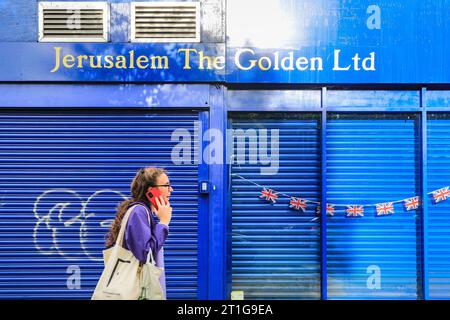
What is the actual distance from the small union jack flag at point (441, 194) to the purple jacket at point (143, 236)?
11.1 feet

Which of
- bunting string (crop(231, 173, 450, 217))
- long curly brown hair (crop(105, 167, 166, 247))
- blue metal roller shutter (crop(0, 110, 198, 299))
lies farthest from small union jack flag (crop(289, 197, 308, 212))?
long curly brown hair (crop(105, 167, 166, 247))

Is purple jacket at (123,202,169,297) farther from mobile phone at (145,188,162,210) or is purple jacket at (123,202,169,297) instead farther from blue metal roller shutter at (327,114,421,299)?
blue metal roller shutter at (327,114,421,299)

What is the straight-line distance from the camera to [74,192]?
6.04m

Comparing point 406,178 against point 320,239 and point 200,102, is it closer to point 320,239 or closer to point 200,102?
point 320,239

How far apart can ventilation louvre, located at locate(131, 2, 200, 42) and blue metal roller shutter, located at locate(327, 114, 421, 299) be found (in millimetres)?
2117

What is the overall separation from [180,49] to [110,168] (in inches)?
67.1

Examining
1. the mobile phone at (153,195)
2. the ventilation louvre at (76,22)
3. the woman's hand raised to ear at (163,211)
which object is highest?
the ventilation louvre at (76,22)

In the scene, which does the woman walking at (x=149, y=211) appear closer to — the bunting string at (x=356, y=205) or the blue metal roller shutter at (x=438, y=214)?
the bunting string at (x=356, y=205)

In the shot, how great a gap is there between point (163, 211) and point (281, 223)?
1.48 m

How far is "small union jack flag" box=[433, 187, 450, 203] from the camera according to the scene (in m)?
6.09

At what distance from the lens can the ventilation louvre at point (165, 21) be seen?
19.6 ft

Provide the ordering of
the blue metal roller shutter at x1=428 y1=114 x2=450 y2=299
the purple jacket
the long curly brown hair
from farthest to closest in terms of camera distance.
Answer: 1. the blue metal roller shutter at x1=428 y1=114 x2=450 y2=299
2. the long curly brown hair
3. the purple jacket

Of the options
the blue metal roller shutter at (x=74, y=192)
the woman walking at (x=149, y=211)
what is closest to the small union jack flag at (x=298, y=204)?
the blue metal roller shutter at (x=74, y=192)

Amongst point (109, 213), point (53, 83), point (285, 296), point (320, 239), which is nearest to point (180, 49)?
point (53, 83)
